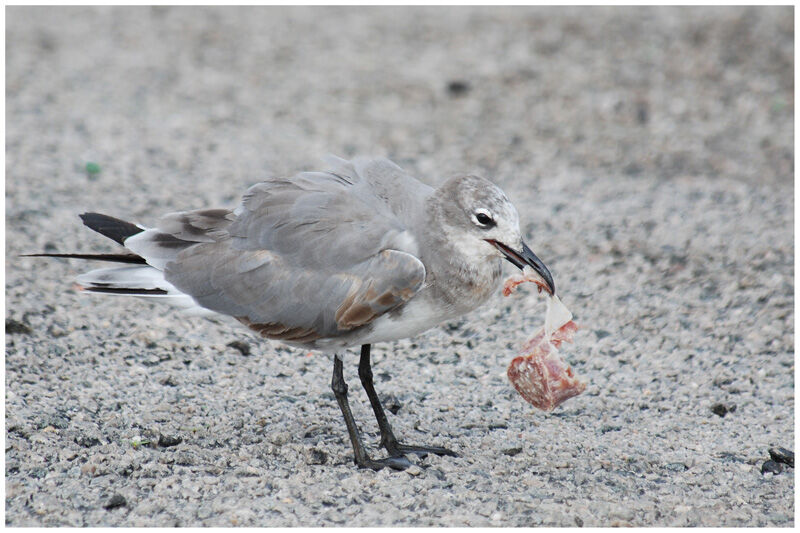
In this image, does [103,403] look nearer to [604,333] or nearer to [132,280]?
[132,280]

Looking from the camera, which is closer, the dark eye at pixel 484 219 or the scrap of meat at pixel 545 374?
the dark eye at pixel 484 219

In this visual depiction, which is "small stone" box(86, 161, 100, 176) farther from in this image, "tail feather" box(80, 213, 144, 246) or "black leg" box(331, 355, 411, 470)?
"black leg" box(331, 355, 411, 470)

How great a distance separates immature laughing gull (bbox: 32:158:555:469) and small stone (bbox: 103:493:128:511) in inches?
37.4

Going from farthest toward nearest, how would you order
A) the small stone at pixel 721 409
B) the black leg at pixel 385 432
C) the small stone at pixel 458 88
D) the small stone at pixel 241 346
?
the small stone at pixel 458 88
the small stone at pixel 241 346
the small stone at pixel 721 409
the black leg at pixel 385 432

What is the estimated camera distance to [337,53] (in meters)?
11.1

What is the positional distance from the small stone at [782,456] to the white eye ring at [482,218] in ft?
5.91

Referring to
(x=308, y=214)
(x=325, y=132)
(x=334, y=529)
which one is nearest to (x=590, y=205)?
(x=325, y=132)

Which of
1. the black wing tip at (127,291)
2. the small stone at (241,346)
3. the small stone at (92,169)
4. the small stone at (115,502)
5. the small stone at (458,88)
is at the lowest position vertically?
the small stone at (115,502)

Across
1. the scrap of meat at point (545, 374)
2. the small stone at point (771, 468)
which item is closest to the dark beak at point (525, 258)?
the scrap of meat at point (545, 374)

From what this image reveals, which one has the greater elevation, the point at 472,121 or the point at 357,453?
the point at 472,121

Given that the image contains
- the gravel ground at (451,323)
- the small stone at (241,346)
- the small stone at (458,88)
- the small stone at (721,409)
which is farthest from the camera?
the small stone at (458,88)

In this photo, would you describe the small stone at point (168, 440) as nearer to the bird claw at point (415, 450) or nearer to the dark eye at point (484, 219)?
the bird claw at point (415, 450)

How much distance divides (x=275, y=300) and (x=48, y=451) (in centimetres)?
123

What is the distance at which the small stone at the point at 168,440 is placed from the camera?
4.76 meters
